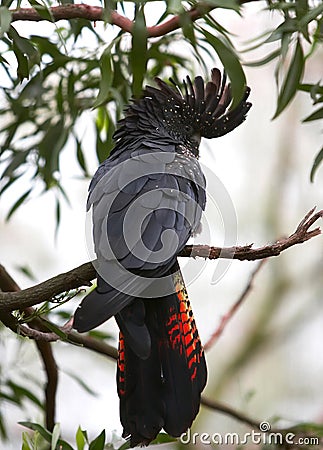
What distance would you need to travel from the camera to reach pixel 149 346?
37.3 inches

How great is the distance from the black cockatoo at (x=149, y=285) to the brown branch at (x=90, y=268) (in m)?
0.02

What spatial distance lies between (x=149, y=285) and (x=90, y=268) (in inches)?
3.9

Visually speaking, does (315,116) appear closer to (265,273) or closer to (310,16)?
(310,16)

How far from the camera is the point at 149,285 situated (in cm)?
97

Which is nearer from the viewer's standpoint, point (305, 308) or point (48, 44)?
point (48, 44)

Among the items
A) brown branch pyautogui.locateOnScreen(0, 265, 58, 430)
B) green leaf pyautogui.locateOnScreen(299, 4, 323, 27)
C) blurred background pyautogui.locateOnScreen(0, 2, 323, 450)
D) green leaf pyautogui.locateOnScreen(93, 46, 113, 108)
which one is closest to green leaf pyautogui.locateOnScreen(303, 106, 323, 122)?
green leaf pyautogui.locateOnScreen(299, 4, 323, 27)

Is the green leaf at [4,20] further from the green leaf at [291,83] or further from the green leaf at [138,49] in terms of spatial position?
the green leaf at [291,83]

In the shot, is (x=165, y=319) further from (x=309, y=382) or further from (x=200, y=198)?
(x=309, y=382)

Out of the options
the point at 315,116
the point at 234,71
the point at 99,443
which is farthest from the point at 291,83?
the point at 99,443

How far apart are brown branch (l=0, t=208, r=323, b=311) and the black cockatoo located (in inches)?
0.8

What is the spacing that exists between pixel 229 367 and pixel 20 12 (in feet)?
10.4

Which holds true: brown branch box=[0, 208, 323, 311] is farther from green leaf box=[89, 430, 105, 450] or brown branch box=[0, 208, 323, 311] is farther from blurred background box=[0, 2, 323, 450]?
blurred background box=[0, 2, 323, 450]

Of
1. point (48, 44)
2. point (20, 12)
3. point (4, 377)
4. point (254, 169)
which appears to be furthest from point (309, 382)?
point (20, 12)

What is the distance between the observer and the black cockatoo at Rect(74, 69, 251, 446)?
0.93m
